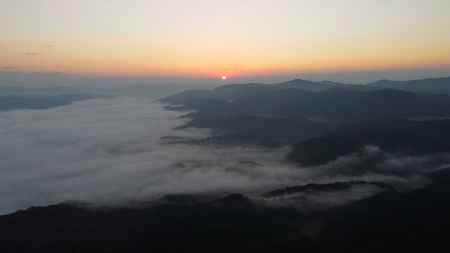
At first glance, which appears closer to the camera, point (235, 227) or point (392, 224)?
point (235, 227)

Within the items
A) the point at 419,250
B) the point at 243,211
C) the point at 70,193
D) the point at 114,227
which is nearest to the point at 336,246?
the point at 419,250

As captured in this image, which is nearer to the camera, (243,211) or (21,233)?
(21,233)

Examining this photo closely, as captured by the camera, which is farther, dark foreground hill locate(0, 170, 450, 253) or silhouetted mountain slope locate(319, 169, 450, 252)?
dark foreground hill locate(0, 170, 450, 253)

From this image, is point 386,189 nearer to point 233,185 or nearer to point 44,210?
point 233,185

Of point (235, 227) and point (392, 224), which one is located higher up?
point (235, 227)

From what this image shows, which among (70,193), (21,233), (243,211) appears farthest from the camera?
(70,193)

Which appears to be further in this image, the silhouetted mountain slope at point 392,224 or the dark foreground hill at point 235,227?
the dark foreground hill at point 235,227

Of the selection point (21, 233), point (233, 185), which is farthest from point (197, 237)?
point (233, 185)

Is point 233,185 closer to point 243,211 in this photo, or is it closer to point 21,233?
point 243,211

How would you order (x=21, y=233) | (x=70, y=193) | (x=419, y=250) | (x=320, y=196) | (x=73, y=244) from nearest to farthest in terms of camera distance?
(x=419, y=250) → (x=73, y=244) → (x=21, y=233) → (x=320, y=196) → (x=70, y=193)
